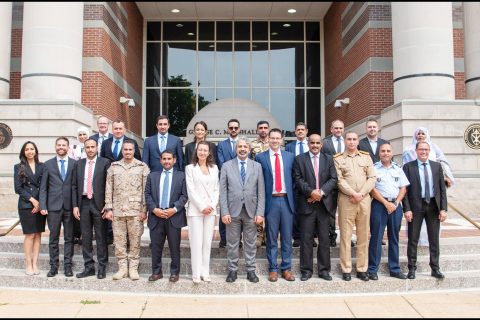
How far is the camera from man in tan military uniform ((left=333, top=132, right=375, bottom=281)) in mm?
6473

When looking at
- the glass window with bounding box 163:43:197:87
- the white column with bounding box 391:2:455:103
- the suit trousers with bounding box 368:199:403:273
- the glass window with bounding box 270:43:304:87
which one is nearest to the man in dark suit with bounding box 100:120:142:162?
the suit trousers with bounding box 368:199:403:273

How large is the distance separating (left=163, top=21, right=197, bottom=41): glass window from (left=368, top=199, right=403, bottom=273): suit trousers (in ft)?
60.2

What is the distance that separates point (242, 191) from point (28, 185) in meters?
3.41

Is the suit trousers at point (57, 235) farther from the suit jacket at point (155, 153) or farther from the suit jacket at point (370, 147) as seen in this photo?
the suit jacket at point (370, 147)

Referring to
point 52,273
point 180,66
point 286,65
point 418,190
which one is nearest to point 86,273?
point 52,273

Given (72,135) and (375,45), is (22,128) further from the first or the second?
(375,45)

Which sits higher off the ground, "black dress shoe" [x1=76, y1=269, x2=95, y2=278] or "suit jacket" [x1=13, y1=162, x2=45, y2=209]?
"suit jacket" [x1=13, y1=162, x2=45, y2=209]

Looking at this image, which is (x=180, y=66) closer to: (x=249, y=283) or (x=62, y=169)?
(x=62, y=169)

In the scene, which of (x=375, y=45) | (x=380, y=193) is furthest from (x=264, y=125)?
(x=375, y=45)

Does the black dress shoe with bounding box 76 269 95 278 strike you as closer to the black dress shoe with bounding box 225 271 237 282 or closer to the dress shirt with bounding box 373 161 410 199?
the black dress shoe with bounding box 225 271 237 282

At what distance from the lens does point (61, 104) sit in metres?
13.1

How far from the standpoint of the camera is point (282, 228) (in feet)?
21.4

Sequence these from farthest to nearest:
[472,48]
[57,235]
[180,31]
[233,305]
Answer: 1. [180,31]
2. [472,48]
3. [57,235]
4. [233,305]

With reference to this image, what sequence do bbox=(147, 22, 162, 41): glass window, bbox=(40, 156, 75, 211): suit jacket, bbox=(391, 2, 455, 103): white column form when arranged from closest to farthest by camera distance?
1. bbox=(40, 156, 75, 211): suit jacket
2. bbox=(391, 2, 455, 103): white column
3. bbox=(147, 22, 162, 41): glass window
